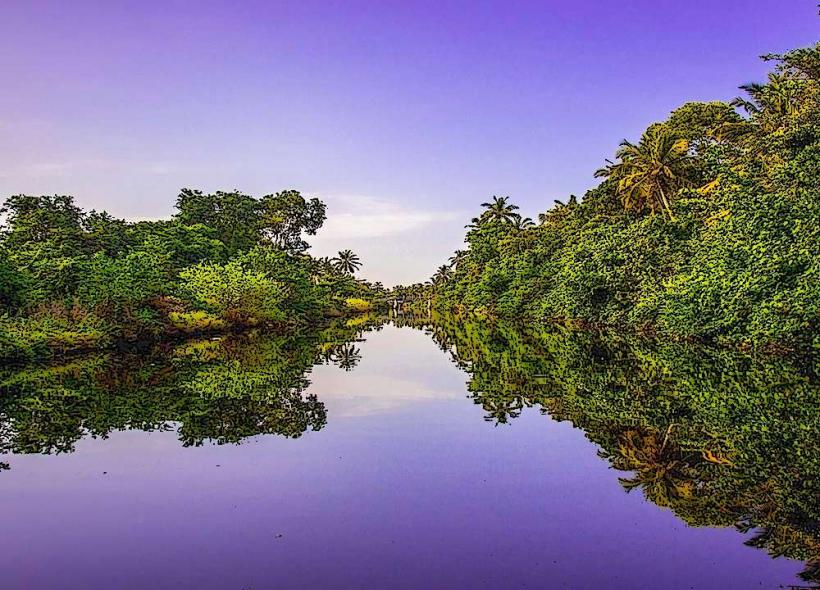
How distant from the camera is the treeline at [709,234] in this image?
20891mm

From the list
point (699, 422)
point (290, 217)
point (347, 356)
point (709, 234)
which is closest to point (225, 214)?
point (290, 217)

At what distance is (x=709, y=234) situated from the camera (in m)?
27.7

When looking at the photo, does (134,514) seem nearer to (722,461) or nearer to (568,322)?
(722,461)

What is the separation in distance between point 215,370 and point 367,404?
24.3 ft

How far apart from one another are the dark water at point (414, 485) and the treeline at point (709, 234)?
5238 mm

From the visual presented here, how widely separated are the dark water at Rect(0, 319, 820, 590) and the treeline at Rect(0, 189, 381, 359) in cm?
1029

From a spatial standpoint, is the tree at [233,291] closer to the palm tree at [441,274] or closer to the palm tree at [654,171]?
the palm tree at [654,171]

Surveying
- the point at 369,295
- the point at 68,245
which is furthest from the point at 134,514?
the point at 369,295

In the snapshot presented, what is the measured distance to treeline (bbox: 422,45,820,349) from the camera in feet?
68.5

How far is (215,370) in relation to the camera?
2056cm

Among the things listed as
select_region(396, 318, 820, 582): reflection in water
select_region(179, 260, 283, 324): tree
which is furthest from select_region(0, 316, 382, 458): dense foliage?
select_region(179, 260, 283, 324): tree

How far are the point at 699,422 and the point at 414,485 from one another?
19.5 ft

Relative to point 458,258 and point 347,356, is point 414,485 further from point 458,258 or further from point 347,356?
point 458,258

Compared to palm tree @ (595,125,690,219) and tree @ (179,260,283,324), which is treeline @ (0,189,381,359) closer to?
tree @ (179,260,283,324)
